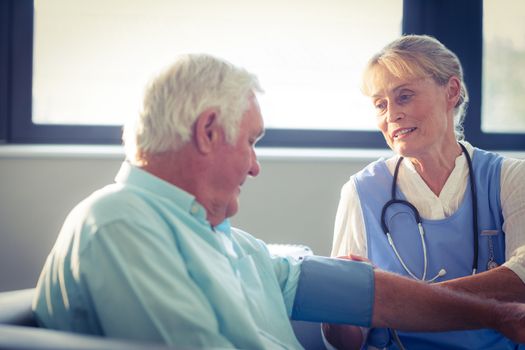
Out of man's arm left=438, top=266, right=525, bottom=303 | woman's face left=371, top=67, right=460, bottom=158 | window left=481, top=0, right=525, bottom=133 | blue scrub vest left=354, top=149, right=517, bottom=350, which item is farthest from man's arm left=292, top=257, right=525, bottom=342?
window left=481, top=0, right=525, bottom=133

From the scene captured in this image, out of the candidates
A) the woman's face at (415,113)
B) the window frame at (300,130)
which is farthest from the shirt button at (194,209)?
the window frame at (300,130)

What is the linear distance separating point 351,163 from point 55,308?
1791mm

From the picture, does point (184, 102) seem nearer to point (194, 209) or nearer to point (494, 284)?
point (194, 209)

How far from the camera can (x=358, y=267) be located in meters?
1.67

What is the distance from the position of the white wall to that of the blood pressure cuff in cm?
114

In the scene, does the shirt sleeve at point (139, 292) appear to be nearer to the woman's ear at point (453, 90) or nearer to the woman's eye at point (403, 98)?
the woman's eye at point (403, 98)

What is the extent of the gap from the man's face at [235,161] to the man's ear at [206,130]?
1.0 inches

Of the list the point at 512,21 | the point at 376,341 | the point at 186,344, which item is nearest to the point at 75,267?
the point at 186,344

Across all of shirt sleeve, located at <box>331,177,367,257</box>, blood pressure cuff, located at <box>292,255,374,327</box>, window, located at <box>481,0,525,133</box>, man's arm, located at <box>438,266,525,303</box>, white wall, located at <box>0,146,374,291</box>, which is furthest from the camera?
window, located at <box>481,0,525,133</box>

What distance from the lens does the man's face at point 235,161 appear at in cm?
139

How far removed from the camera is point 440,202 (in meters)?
2.00

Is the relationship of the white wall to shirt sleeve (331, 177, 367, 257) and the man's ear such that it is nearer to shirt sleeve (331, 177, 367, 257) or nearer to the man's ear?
shirt sleeve (331, 177, 367, 257)

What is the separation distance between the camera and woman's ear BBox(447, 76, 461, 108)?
6.92 feet

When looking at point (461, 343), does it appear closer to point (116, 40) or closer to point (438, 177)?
point (438, 177)
